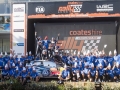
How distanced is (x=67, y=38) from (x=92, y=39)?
1.88 metres

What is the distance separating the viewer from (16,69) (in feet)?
55.3

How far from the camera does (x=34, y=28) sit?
21.9 m

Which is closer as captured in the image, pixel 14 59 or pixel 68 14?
pixel 14 59

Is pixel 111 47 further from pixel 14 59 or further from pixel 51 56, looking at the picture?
pixel 14 59

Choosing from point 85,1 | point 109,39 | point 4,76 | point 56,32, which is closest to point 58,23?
point 56,32

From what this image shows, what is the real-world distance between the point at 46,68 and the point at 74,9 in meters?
5.40

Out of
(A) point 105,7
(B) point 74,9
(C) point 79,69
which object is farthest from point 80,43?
(C) point 79,69

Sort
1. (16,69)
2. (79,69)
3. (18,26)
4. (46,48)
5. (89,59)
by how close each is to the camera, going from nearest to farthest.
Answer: (79,69), (16,69), (89,59), (46,48), (18,26)

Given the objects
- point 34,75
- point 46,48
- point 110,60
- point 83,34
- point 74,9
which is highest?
point 74,9

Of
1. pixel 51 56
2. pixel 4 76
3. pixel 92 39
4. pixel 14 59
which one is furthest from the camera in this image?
pixel 92 39

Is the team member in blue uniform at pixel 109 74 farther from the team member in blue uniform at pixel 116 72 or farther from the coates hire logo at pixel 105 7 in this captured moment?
the coates hire logo at pixel 105 7

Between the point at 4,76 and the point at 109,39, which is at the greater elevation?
the point at 109,39

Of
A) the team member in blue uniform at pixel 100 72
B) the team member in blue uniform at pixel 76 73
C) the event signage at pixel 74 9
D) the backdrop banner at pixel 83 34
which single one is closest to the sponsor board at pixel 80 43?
the backdrop banner at pixel 83 34

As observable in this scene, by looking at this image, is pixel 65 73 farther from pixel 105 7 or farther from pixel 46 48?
pixel 105 7
